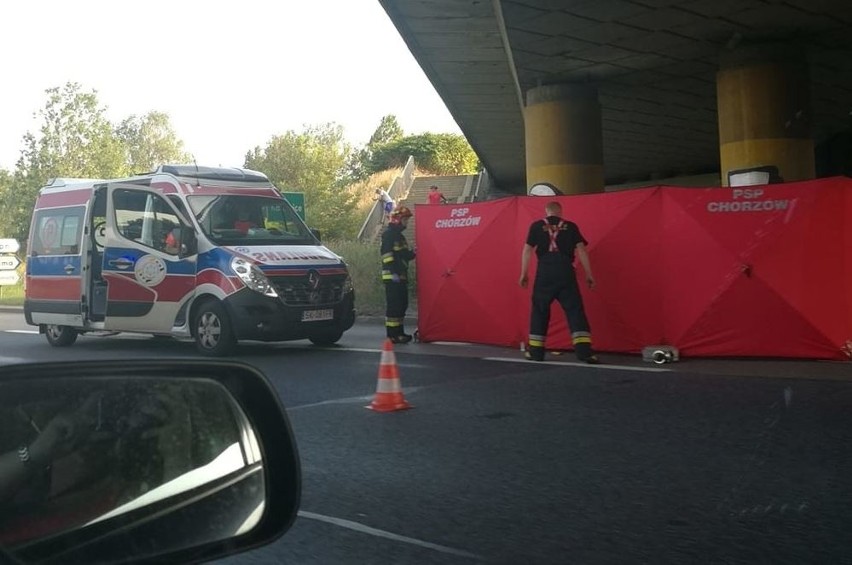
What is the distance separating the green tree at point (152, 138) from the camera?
266ft

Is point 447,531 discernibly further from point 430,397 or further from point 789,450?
point 430,397

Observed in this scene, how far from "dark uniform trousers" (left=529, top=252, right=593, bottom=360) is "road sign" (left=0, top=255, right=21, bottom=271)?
23.9 metres

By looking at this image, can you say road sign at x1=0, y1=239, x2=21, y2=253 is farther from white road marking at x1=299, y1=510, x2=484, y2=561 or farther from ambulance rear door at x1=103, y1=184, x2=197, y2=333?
white road marking at x1=299, y1=510, x2=484, y2=561

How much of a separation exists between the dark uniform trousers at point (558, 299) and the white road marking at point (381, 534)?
19.1 ft

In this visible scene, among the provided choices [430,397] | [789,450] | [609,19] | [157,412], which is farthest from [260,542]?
[609,19]

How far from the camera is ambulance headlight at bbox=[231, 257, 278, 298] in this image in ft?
35.2

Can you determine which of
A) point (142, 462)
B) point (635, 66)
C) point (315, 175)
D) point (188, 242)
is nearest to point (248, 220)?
point (188, 242)

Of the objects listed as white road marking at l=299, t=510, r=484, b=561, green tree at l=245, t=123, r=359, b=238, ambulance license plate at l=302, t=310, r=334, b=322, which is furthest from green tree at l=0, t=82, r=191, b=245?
white road marking at l=299, t=510, r=484, b=561

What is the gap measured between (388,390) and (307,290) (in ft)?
13.2

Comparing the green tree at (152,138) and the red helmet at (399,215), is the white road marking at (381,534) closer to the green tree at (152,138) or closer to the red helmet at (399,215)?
the red helmet at (399,215)

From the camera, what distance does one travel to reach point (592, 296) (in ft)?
35.8

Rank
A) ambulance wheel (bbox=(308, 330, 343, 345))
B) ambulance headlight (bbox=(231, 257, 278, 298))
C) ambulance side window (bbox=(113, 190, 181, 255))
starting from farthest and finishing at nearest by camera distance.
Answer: ambulance wheel (bbox=(308, 330, 343, 345)) → ambulance side window (bbox=(113, 190, 181, 255)) → ambulance headlight (bbox=(231, 257, 278, 298))

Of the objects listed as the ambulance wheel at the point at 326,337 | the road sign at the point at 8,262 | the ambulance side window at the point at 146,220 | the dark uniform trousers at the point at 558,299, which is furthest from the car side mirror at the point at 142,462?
the road sign at the point at 8,262

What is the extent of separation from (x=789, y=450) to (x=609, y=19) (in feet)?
30.5
